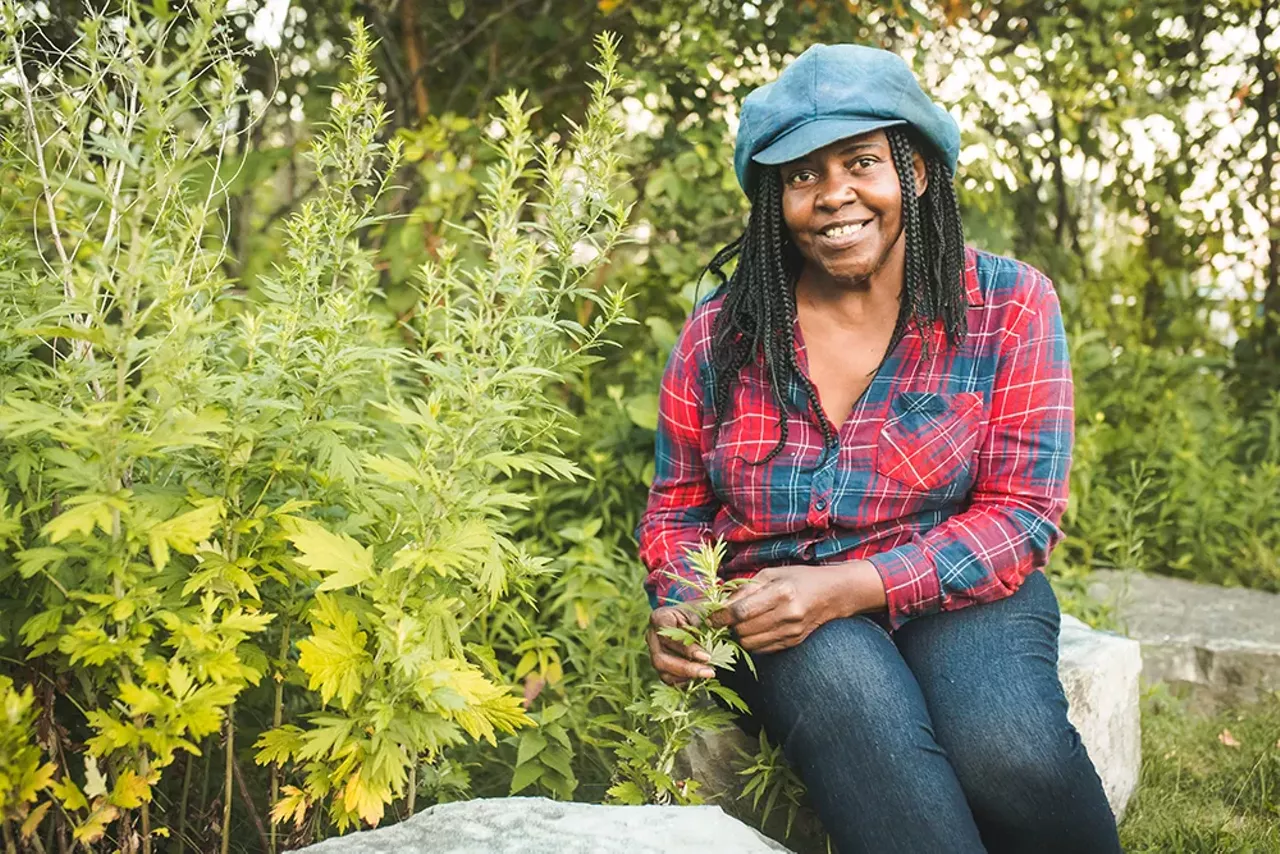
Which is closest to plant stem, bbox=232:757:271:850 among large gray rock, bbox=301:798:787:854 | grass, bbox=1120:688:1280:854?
large gray rock, bbox=301:798:787:854

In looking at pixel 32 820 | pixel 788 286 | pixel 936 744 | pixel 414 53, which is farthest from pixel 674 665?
pixel 414 53

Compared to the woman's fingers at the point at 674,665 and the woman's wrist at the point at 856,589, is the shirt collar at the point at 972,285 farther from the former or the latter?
the woman's fingers at the point at 674,665

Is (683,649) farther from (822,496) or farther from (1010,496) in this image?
(1010,496)

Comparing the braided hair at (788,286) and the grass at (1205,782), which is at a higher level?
the braided hair at (788,286)

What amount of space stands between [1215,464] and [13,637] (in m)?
4.01

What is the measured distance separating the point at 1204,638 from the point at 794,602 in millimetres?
1998

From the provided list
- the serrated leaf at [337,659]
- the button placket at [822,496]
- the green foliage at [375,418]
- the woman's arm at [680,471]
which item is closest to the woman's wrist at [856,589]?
the button placket at [822,496]

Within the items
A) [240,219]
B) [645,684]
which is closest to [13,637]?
[645,684]

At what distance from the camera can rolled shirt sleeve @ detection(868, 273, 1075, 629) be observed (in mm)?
2240

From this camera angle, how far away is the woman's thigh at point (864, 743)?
6.48ft

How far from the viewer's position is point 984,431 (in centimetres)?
236

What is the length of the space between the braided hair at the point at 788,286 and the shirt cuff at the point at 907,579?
27 cm

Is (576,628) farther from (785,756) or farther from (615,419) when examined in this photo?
(785,756)

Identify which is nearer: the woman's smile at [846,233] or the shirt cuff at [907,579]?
the shirt cuff at [907,579]
